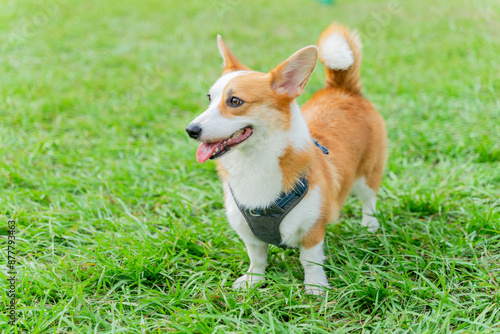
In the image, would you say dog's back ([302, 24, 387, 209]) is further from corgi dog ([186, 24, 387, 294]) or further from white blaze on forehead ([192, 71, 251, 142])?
white blaze on forehead ([192, 71, 251, 142])

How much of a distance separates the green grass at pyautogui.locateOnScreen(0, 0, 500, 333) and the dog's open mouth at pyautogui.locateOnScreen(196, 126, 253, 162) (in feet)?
2.95

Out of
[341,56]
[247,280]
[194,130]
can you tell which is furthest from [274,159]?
[341,56]

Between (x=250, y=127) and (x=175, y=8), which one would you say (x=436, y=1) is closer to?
(x=175, y=8)

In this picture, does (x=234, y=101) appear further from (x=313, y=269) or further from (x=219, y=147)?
(x=313, y=269)

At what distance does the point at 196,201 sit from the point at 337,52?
5.61 ft

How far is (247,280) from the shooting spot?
2629mm

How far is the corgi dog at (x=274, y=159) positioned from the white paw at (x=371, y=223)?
0.48 meters

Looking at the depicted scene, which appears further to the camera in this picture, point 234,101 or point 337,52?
point 337,52

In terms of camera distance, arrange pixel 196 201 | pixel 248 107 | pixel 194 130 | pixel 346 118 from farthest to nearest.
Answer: pixel 196 201 < pixel 346 118 < pixel 248 107 < pixel 194 130

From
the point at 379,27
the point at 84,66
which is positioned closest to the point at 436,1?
the point at 379,27

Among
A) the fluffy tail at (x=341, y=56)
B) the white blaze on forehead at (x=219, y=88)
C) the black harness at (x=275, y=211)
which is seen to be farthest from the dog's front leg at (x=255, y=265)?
the fluffy tail at (x=341, y=56)

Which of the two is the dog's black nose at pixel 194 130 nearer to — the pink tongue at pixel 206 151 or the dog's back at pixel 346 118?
the pink tongue at pixel 206 151

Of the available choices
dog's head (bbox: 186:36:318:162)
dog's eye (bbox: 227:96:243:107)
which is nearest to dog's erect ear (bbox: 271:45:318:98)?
dog's head (bbox: 186:36:318:162)

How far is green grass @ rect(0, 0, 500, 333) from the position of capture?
2408 millimetres
